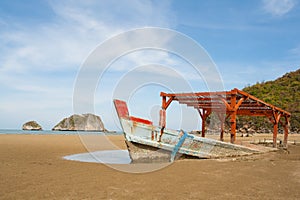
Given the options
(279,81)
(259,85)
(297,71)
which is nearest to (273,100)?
(259,85)

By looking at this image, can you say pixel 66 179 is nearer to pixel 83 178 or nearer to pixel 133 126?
pixel 83 178

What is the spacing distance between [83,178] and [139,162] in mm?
3752

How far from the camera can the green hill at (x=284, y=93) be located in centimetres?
4895

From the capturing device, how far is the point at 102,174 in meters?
7.16

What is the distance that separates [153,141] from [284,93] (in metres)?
57.9

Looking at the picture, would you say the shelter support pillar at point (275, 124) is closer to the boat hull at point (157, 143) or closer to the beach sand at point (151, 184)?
the boat hull at point (157, 143)

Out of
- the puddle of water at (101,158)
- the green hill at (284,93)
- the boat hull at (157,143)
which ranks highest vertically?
the green hill at (284,93)

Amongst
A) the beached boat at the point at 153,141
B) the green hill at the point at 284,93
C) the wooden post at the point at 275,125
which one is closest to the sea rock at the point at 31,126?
the green hill at the point at 284,93

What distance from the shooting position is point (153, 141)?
33.8ft

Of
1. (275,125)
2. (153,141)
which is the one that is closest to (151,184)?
(153,141)

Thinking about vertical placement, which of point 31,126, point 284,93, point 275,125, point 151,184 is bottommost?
point 31,126

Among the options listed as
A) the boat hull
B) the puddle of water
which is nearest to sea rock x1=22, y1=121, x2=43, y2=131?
the puddle of water

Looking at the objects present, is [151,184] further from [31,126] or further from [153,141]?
[31,126]

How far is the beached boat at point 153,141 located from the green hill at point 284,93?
43721mm
